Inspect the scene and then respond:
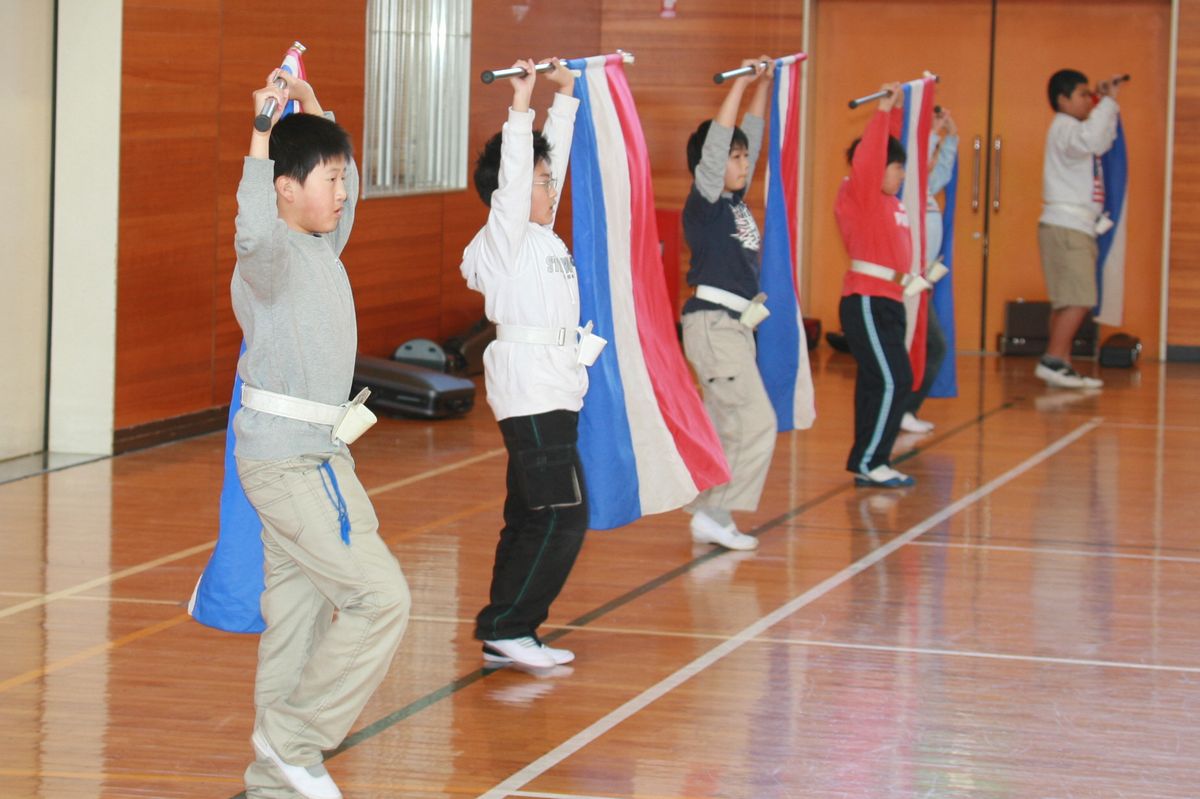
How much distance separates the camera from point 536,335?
4.08 metres

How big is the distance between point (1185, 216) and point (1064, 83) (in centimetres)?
210

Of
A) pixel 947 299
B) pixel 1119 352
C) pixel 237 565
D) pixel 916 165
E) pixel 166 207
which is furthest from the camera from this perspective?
pixel 1119 352

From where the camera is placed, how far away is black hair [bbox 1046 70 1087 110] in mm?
10180

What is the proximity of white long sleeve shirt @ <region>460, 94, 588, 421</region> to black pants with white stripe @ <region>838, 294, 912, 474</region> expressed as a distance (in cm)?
281

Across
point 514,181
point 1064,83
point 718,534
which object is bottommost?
point 718,534

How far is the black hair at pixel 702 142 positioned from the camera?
5406mm

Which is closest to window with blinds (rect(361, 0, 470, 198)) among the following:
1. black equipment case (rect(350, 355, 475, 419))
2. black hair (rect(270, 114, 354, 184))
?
black equipment case (rect(350, 355, 475, 419))

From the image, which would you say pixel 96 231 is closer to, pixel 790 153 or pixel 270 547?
pixel 790 153

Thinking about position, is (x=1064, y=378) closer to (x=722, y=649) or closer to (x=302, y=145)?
(x=722, y=649)

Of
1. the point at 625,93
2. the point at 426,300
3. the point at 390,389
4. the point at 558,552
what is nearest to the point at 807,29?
the point at 426,300

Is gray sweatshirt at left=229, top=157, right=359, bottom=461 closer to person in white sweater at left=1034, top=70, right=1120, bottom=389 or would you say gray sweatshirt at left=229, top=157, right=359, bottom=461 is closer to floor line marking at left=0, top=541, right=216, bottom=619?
floor line marking at left=0, top=541, right=216, bottom=619

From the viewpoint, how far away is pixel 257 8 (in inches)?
307

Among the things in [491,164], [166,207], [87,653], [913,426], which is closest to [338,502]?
[491,164]

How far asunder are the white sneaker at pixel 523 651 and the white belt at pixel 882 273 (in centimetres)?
298
